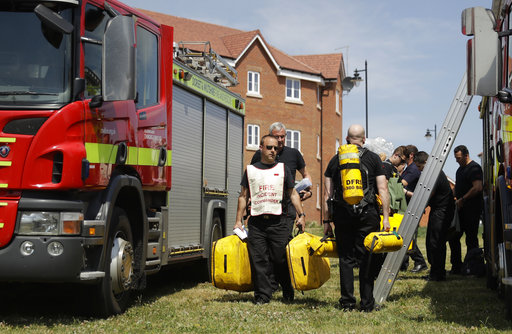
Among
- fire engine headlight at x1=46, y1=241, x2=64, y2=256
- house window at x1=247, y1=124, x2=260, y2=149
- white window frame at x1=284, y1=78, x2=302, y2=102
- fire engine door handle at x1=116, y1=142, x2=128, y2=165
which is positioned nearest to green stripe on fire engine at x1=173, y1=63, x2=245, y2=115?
fire engine door handle at x1=116, y1=142, x2=128, y2=165

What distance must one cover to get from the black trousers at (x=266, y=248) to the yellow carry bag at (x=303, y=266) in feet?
0.45

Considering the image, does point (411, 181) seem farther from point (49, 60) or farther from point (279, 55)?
point (279, 55)

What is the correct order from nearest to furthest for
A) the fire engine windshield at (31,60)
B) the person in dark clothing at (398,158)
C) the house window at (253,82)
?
1. the fire engine windshield at (31,60)
2. the person in dark clothing at (398,158)
3. the house window at (253,82)

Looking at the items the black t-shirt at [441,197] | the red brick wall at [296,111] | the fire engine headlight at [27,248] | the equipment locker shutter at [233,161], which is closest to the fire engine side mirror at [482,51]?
the fire engine headlight at [27,248]

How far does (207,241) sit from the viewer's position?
425 inches

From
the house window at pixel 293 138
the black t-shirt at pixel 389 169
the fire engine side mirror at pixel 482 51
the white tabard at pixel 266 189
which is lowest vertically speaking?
the white tabard at pixel 266 189

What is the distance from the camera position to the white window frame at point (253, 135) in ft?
136

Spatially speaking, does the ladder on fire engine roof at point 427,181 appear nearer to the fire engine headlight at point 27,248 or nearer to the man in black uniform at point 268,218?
the man in black uniform at point 268,218

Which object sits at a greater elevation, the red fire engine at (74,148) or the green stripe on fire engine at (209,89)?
the green stripe on fire engine at (209,89)

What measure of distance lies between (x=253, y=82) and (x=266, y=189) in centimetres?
3420

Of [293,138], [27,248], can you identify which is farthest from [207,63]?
[293,138]

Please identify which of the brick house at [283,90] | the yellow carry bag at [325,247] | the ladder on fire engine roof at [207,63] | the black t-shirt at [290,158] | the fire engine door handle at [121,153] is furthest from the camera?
the brick house at [283,90]

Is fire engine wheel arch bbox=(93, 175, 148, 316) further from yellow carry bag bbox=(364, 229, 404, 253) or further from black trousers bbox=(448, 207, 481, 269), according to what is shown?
black trousers bbox=(448, 207, 481, 269)

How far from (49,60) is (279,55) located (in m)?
39.8
